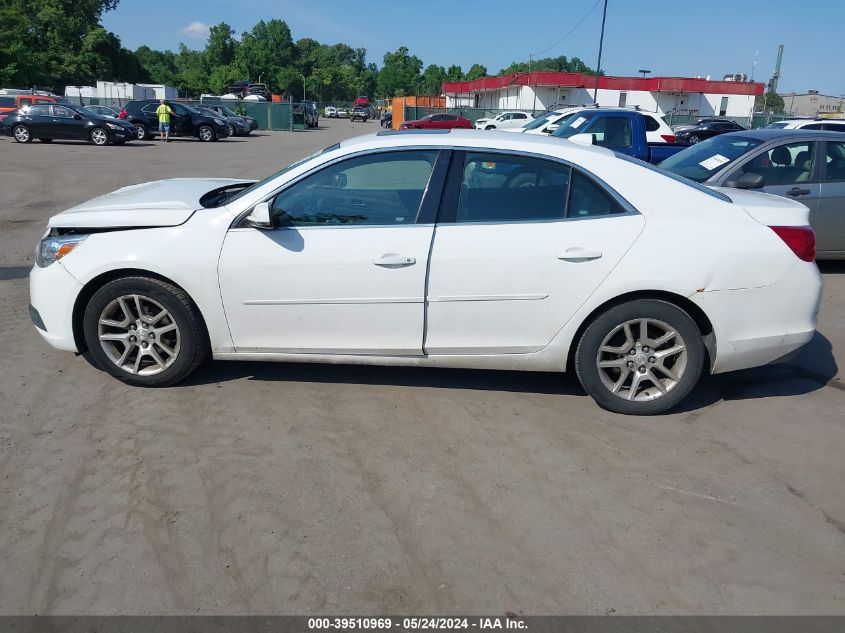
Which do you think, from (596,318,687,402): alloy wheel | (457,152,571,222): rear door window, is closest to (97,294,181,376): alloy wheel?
(457,152,571,222): rear door window

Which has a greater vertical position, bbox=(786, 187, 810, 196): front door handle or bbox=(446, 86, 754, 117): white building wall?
bbox=(446, 86, 754, 117): white building wall

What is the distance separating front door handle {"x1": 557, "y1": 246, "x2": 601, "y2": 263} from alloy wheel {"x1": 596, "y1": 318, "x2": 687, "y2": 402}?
0.46 meters

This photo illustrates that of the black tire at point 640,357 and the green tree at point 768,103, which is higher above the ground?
the green tree at point 768,103

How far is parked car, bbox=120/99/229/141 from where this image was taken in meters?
29.0

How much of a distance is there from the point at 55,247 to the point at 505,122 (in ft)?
83.5

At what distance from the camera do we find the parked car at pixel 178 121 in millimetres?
29016

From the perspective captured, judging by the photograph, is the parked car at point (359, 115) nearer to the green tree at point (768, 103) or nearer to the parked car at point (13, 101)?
the green tree at point (768, 103)

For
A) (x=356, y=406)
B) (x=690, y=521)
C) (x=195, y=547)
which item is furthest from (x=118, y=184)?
(x=690, y=521)

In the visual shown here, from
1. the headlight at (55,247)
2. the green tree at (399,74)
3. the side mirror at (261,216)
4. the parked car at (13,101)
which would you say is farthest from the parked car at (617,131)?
the green tree at (399,74)

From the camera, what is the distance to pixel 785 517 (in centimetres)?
320

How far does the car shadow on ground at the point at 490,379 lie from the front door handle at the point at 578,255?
1.04 m

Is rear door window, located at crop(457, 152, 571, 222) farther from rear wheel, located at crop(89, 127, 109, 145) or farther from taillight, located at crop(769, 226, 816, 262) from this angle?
rear wheel, located at crop(89, 127, 109, 145)

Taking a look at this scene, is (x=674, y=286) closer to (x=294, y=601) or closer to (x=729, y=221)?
(x=729, y=221)

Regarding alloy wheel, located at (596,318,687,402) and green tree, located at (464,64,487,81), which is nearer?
alloy wheel, located at (596,318,687,402)
